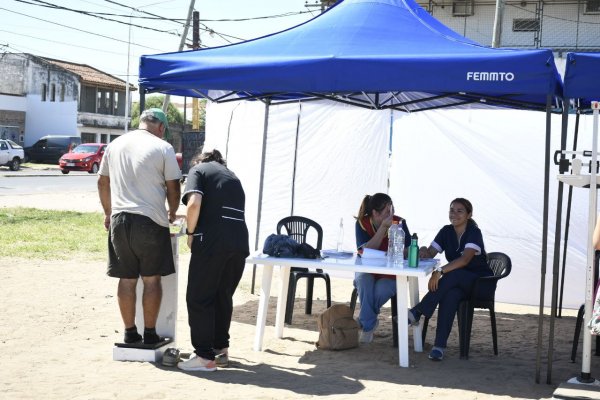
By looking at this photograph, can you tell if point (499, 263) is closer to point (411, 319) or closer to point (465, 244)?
point (465, 244)

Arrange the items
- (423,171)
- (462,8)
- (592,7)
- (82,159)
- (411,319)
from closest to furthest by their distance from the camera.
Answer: (411,319)
(423,171)
(82,159)
(592,7)
(462,8)

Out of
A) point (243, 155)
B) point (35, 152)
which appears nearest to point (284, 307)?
point (243, 155)

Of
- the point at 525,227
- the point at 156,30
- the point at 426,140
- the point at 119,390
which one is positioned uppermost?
the point at 156,30

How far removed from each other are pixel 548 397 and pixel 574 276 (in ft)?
13.1

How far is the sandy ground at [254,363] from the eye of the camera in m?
5.84

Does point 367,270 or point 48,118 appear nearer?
point 367,270

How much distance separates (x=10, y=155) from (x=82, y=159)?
9.60ft

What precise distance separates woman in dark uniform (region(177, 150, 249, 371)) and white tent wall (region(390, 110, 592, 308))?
14.1 ft

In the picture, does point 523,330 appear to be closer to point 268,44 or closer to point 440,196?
point 440,196

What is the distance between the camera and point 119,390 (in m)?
5.66

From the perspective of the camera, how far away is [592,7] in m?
39.8

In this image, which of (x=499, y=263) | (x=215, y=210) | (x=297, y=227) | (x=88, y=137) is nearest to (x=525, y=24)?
(x=88, y=137)

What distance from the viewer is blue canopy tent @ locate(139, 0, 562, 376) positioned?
620 cm

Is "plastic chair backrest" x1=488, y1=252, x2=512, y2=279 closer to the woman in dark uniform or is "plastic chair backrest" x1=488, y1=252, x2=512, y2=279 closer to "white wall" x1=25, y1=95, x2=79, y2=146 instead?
the woman in dark uniform
